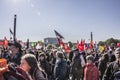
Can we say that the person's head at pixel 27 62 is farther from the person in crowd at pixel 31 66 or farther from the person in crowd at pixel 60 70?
the person in crowd at pixel 60 70

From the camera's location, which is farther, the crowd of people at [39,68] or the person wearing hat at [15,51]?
the person wearing hat at [15,51]

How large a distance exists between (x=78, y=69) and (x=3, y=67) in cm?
1039

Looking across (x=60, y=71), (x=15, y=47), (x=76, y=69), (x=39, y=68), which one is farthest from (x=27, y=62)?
(x=76, y=69)

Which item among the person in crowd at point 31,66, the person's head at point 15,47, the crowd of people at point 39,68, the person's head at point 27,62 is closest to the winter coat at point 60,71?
the crowd of people at point 39,68

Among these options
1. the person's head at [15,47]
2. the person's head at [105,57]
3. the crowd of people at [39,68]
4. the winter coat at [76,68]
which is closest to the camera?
the crowd of people at [39,68]

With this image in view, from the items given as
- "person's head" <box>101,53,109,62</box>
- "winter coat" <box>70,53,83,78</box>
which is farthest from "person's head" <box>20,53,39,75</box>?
"winter coat" <box>70,53,83,78</box>

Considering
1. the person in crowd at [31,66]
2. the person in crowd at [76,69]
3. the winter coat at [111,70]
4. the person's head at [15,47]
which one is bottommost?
the person in crowd at [76,69]

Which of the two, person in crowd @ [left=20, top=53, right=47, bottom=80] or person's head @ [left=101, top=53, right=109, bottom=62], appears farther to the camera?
person's head @ [left=101, top=53, right=109, bottom=62]

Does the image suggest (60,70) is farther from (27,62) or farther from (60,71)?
(27,62)

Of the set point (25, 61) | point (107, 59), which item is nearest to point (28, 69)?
point (25, 61)

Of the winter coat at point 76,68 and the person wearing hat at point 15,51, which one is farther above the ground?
the person wearing hat at point 15,51

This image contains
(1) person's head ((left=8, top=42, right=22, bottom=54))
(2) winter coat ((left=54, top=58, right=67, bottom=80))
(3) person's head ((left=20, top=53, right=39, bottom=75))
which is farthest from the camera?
(2) winter coat ((left=54, top=58, right=67, bottom=80))

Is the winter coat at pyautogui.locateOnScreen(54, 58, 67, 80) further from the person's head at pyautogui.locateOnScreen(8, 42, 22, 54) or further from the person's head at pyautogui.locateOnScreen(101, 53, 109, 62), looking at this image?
the person's head at pyautogui.locateOnScreen(8, 42, 22, 54)

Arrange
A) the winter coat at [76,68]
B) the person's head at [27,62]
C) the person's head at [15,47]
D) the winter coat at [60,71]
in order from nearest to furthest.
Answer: the person's head at [27,62], the person's head at [15,47], the winter coat at [60,71], the winter coat at [76,68]
